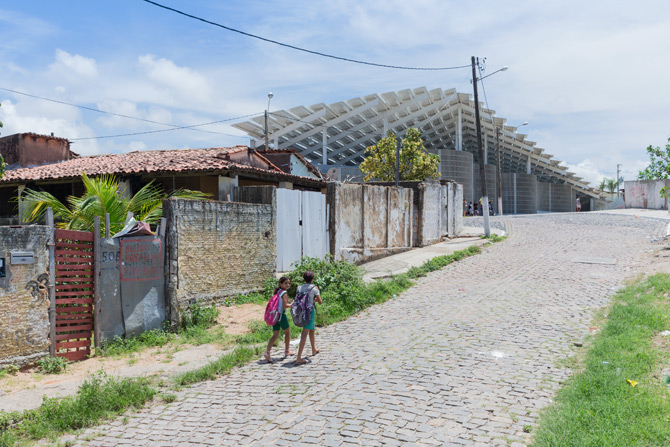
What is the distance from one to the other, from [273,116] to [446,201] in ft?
76.4

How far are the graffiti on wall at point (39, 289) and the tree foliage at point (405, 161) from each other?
25.8m

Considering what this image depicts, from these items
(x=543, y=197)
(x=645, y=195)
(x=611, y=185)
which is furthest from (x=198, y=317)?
(x=611, y=185)

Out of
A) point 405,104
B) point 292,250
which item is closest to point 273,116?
point 405,104

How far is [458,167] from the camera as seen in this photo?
47594 mm

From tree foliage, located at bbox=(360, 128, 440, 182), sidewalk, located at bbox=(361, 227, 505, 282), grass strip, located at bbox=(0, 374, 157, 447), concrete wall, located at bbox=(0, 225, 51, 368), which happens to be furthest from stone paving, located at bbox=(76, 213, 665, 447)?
tree foliage, located at bbox=(360, 128, 440, 182)

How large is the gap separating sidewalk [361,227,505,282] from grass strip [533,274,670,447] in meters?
6.62

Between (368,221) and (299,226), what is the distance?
3.34m

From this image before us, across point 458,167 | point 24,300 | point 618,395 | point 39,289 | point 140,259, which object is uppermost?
point 458,167

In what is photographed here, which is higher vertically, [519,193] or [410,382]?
[519,193]

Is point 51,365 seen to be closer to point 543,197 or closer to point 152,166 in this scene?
point 152,166

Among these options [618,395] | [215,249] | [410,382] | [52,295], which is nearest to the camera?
[618,395]

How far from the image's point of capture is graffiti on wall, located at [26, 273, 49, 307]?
7039 mm

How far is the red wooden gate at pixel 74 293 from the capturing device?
7.43 metres

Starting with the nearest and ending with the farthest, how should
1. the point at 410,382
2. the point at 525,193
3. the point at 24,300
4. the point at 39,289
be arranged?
1. the point at 410,382
2. the point at 24,300
3. the point at 39,289
4. the point at 525,193
